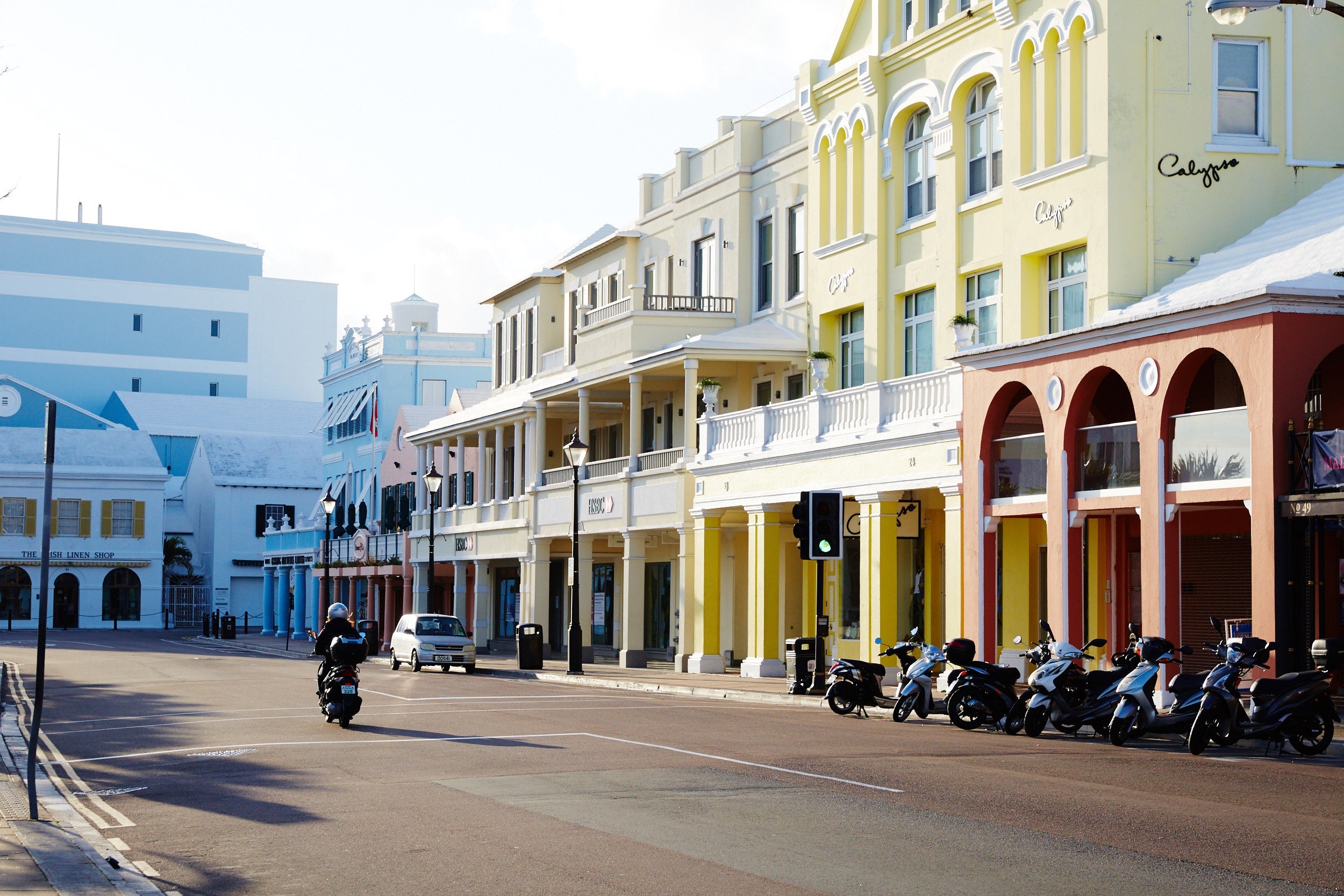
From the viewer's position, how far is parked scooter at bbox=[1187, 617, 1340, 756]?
18.2m

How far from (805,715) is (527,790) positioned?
10.7 m

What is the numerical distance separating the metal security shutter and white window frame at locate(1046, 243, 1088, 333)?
426cm

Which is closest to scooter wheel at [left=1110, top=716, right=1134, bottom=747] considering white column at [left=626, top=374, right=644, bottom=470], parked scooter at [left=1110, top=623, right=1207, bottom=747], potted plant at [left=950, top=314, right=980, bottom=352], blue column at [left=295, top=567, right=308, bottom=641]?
parked scooter at [left=1110, top=623, right=1207, bottom=747]

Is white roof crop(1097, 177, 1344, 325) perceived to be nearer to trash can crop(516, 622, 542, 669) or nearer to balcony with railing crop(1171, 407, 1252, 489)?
balcony with railing crop(1171, 407, 1252, 489)

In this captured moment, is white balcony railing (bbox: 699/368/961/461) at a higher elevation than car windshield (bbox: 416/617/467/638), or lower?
higher

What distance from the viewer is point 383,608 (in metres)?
67.4

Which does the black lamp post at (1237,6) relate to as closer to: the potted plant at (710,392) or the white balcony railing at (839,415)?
the white balcony railing at (839,415)

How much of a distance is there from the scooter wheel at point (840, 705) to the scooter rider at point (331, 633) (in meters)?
6.91

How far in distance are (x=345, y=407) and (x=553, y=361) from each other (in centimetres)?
2751

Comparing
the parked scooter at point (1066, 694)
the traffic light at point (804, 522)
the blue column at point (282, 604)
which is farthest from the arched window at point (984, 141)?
the blue column at point (282, 604)

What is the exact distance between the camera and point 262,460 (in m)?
98.5

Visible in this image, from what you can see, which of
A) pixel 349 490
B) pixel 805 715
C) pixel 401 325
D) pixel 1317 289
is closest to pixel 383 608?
pixel 349 490

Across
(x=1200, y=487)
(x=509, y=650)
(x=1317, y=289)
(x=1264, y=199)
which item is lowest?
(x=509, y=650)

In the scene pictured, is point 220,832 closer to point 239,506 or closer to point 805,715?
point 805,715
